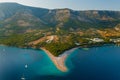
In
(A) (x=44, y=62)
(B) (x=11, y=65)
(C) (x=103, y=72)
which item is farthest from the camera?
(A) (x=44, y=62)

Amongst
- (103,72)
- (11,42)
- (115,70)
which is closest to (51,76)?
(103,72)

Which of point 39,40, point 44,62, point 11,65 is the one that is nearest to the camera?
point 11,65

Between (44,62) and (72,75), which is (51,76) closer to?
(72,75)

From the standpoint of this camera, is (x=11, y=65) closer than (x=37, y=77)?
No

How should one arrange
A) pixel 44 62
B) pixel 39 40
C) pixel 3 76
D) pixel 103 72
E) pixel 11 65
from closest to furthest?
pixel 3 76 → pixel 103 72 → pixel 11 65 → pixel 44 62 → pixel 39 40

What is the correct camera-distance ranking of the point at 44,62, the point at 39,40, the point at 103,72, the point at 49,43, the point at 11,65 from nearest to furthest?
the point at 103,72 → the point at 11,65 → the point at 44,62 → the point at 49,43 → the point at 39,40

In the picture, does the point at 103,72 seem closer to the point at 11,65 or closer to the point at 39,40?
the point at 11,65

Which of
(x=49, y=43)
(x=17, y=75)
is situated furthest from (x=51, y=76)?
(x=49, y=43)

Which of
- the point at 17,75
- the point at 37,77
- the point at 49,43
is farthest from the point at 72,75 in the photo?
the point at 49,43

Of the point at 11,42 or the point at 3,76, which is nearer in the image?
Answer: the point at 3,76
